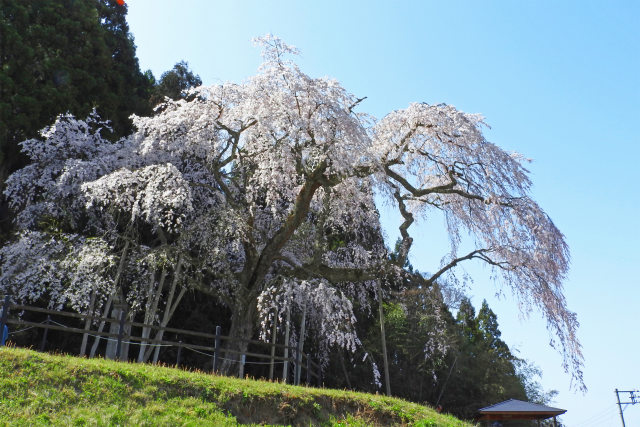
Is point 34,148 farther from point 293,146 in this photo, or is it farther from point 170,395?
point 170,395

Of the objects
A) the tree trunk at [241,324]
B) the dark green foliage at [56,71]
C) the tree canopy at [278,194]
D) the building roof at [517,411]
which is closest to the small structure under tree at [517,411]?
the building roof at [517,411]

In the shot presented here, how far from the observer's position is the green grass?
7.36m

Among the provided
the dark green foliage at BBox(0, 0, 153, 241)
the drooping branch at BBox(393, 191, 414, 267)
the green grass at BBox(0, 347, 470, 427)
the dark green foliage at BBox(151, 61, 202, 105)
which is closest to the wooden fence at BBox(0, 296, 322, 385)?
the green grass at BBox(0, 347, 470, 427)

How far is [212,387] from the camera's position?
29.7 feet

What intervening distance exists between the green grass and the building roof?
8.24 metres

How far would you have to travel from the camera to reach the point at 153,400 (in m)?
8.22

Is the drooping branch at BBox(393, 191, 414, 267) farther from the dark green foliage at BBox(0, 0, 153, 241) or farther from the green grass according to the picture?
the dark green foliage at BBox(0, 0, 153, 241)

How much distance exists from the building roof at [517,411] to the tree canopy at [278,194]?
20.6 feet

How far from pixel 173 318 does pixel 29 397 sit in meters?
11.8

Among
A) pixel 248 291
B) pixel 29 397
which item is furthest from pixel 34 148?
pixel 29 397

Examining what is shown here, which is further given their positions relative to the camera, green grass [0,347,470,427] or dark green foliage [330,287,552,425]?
dark green foliage [330,287,552,425]

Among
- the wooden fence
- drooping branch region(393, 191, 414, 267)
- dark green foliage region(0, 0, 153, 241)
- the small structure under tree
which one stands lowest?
the small structure under tree

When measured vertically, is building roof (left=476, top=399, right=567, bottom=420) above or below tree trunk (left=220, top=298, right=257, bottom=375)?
below

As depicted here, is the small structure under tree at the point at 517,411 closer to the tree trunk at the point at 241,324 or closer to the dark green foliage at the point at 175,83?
the tree trunk at the point at 241,324
